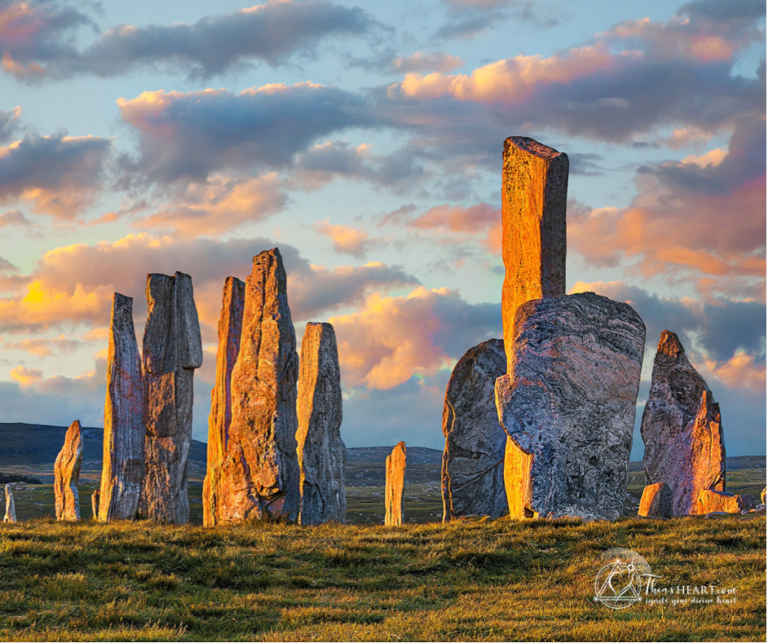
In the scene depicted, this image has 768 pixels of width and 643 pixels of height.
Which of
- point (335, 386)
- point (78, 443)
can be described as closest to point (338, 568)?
point (335, 386)

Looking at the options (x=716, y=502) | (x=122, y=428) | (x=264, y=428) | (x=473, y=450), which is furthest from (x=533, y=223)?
(x=122, y=428)

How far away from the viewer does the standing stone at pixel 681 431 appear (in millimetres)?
19141

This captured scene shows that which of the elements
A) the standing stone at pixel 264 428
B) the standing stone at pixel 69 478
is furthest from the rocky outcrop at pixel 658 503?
the standing stone at pixel 69 478

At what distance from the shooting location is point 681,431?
1959 cm

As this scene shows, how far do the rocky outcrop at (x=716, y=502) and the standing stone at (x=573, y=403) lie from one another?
20.1ft

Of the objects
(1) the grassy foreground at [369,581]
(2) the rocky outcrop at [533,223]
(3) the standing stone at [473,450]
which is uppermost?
(2) the rocky outcrop at [533,223]

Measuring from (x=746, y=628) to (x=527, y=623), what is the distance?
2.08 m

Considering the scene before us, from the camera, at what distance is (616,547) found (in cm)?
1123

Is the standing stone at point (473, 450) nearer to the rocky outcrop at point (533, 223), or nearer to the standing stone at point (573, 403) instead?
the rocky outcrop at point (533, 223)

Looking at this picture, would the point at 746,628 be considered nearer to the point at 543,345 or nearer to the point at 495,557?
the point at 495,557

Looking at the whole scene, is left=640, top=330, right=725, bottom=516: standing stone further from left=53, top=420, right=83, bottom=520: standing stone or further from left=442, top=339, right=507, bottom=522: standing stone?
left=53, top=420, right=83, bottom=520: standing stone

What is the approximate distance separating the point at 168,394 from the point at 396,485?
296 inches

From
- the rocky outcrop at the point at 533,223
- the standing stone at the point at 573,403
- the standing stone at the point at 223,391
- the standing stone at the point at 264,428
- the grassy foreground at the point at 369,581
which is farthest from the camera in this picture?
the standing stone at the point at 223,391

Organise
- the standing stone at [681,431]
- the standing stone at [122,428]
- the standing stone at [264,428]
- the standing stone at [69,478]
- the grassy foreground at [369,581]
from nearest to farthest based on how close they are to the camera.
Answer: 1. the grassy foreground at [369,581]
2. the standing stone at [264,428]
3. the standing stone at [122,428]
4. the standing stone at [681,431]
5. the standing stone at [69,478]
